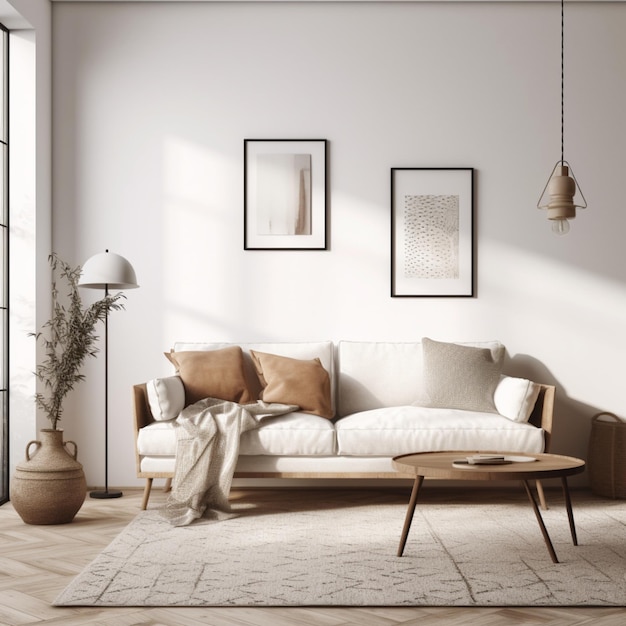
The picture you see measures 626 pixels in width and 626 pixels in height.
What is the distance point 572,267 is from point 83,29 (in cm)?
356

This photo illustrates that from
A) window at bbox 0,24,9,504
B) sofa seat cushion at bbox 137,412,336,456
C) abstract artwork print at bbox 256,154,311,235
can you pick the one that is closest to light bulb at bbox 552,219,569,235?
sofa seat cushion at bbox 137,412,336,456

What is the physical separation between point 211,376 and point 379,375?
3.49ft

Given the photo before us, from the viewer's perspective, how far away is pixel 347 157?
5.34 metres

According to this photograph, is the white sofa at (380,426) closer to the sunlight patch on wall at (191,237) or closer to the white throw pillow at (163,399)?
the white throw pillow at (163,399)

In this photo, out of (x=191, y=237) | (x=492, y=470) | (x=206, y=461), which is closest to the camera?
(x=492, y=470)

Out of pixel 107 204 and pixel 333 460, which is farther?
pixel 107 204

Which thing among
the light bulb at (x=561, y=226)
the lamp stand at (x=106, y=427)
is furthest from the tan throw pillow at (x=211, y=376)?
the light bulb at (x=561, y=226)

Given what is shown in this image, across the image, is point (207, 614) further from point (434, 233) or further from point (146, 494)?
point (434, 233)

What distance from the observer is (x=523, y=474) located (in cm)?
318

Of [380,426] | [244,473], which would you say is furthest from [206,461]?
[380,426]

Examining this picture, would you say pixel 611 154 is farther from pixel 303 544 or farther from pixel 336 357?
pixel 303 544

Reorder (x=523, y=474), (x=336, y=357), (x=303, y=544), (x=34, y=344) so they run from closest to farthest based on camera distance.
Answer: (x=523, y=474) < (x=303, y=544) < (x=34, y=344) < (x=336, y=357)

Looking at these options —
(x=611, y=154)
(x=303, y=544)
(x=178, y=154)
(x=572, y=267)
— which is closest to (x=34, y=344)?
(x=178, y=154)

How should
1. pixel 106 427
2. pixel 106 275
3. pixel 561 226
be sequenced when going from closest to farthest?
pixel 561 226 < pixel 106 275 < pixel 106 427
